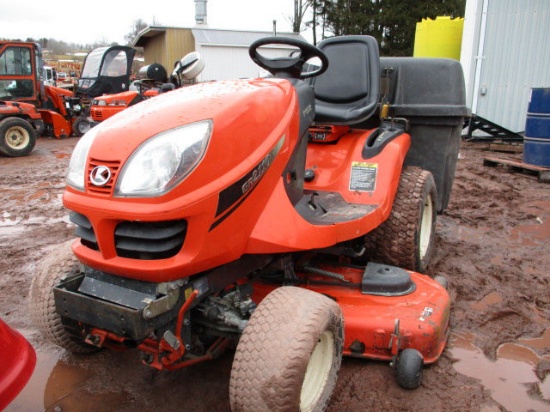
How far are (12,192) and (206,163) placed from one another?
5846 mm

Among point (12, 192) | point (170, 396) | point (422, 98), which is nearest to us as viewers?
point (170, 396)

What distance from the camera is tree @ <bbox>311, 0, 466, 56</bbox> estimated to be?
19.6 m

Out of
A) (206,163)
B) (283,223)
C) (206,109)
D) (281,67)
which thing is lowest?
(283,223)

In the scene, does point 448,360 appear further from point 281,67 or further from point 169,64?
point 169,64

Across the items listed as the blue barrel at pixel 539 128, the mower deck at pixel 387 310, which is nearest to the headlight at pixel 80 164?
the mower deck at pixel 387 310

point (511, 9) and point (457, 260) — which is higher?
point (511, 9)

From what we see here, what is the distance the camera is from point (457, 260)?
3.94 m

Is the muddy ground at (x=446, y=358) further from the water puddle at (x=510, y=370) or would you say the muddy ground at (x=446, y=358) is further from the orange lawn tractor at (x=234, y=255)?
the orange lawn tractor at (x=234, y=255)

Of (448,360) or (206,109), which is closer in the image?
(206,109)

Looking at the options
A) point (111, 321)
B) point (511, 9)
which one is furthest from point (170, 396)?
point (511, 9)

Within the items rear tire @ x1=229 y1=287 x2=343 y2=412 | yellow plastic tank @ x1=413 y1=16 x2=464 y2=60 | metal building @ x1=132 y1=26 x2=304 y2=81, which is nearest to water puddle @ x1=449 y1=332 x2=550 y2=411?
rear tire @ x1=229 y1=287 x2=343 y2=412

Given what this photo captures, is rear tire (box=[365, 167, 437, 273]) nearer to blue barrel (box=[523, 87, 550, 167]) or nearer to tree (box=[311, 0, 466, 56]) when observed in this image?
blue barrel (box=[523, 87, 550, 167])

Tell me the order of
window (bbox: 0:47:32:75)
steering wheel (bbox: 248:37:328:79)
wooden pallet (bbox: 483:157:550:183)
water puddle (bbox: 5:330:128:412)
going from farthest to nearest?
window (bbox: 0:47:32:75), wooden pallet (bbox: 483:157:550:183), steering wheel (bbox: 248:37:328:79), water puddle (bbox: 5:330:128:412)

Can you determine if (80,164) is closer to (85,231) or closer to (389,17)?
(85,231)
